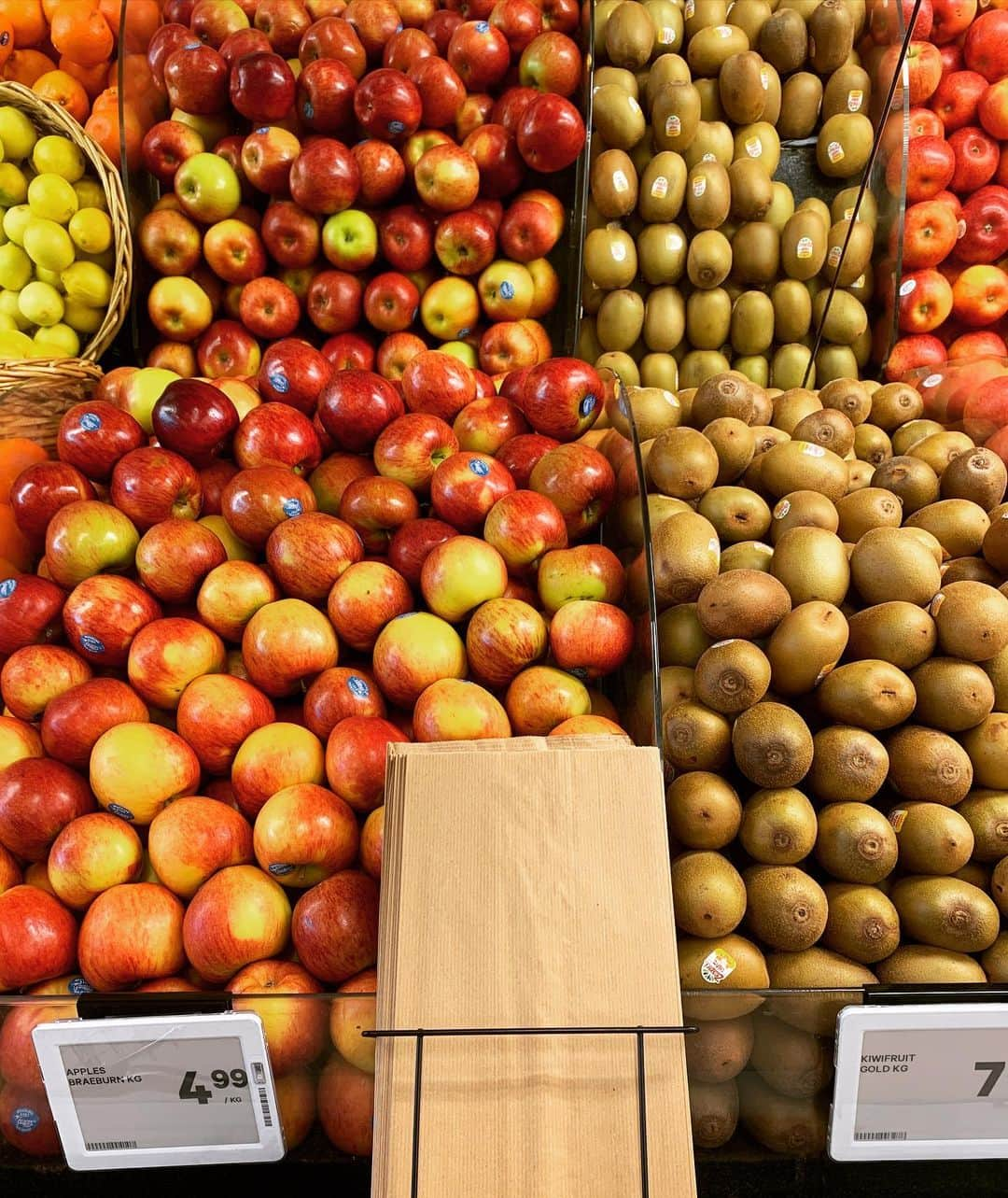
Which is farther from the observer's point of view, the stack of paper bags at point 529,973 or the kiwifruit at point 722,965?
the kiwifruit at point 722,965

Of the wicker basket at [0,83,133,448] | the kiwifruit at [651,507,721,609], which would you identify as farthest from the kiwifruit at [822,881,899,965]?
the wicker basket at [0,83,133,448]

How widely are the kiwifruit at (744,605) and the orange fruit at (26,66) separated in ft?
8.46

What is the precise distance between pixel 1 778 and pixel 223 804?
285 millimetres

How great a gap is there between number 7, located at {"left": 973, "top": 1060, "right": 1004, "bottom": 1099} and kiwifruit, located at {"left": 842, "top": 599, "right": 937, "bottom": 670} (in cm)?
46

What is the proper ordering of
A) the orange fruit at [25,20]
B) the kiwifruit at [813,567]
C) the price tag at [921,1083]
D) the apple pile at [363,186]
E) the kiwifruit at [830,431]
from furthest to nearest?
1. the orange fruit at [25,20]
2. the apple pile at [363,186]
3. the kiwifruit at [830,431]
4. the kiwifruit at [813,567]
5. the price tag at [921,1083]

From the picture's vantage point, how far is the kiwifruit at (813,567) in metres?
1.13

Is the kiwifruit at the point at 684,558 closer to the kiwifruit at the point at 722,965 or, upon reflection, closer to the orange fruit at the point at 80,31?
the kiwifruit at the point at 722,965

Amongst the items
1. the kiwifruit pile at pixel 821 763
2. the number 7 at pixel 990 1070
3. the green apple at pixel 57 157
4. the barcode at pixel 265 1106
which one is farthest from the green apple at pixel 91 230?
the number 7 at pixel 990 1070

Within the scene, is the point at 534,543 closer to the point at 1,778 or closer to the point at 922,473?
the point at 922,473

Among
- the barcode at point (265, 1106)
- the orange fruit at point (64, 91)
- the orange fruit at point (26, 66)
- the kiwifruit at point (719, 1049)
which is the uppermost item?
the orange fruit at point (26, 66)

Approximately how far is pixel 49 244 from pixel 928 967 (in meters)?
2.28

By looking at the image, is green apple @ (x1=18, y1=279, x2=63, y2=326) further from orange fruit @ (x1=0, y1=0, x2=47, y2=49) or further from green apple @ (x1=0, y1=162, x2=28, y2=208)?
orange fruit @ (x1=0, y1=0, x2=47, y2=49)

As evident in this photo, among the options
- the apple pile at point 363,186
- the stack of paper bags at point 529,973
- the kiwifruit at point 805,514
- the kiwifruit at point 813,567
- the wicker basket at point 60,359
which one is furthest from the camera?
the apple pile at point 363,186

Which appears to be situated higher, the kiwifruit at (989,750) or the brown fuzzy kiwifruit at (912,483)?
the brown fuzzy kiwifruit at (912,483)
